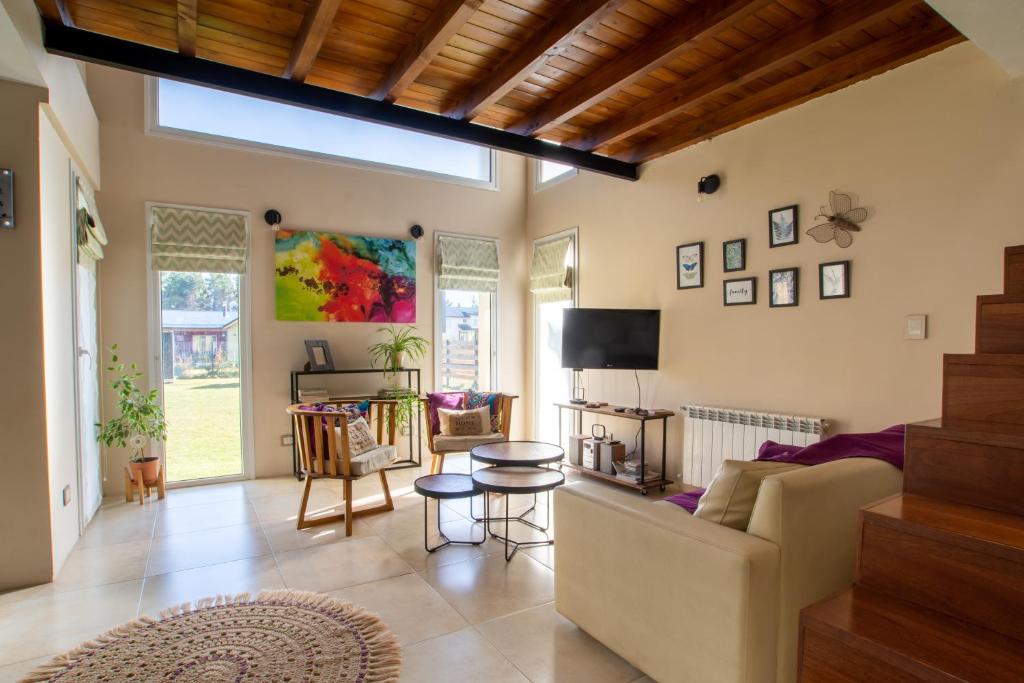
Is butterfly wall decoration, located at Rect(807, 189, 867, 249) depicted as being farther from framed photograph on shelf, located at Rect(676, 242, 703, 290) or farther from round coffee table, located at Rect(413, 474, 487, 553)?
round coffee table, located at Rect(413, 474, 487, 553)

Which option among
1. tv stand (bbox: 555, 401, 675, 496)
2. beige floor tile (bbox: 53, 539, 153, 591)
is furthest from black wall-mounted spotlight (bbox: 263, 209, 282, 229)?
tv stand (bbox: 555, 401, 675, 496)

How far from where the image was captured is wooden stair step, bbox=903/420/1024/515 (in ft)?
5.13

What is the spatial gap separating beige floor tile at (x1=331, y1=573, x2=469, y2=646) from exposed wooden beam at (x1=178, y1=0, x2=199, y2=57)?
9.50 feet

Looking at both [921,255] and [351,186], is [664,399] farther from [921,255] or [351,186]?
[351,186]

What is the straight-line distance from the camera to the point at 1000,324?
1.85m

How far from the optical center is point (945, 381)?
176cm

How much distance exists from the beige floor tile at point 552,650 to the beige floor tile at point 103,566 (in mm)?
2060

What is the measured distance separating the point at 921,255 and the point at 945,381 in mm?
1709

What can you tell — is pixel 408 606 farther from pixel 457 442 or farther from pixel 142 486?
pixel 142 486

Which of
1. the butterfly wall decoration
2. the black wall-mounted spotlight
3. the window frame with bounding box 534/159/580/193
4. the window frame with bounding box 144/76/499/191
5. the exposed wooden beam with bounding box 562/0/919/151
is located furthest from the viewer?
the window frame with bounding box 534/159/580/193

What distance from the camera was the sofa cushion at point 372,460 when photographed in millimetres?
3572

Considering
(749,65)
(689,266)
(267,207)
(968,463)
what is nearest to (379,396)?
(267,207)

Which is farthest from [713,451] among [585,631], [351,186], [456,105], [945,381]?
[351,186]

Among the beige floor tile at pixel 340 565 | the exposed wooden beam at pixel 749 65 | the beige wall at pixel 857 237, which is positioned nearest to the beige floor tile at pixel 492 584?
the beige floor tile at pixel 340 565
